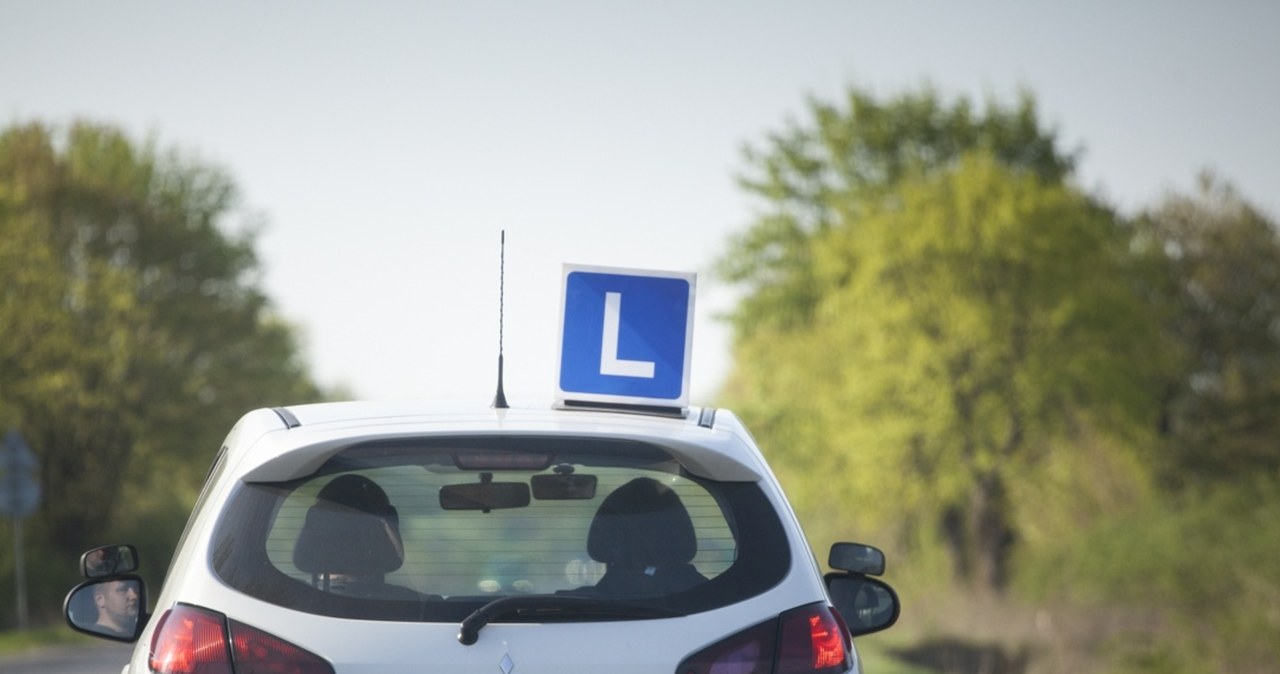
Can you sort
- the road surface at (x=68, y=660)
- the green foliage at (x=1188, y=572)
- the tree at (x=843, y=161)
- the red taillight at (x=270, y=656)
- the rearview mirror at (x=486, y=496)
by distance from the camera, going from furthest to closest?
the tree at (x=843, y=161) → the green foliage at (x=1188, y=572) → the road surface at (x=68, y=660) → the rearview mirror at (x=486, y=496) → the red taillight at (x=270, y=656)

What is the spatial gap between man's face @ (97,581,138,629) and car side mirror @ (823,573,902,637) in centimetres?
199

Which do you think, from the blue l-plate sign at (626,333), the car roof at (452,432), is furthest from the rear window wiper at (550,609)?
the blue l-plate sign at (626,333)

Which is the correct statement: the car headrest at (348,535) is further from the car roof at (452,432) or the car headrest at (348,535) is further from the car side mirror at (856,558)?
the car side mirror at (856,558)

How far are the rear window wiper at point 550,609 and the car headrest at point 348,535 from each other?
30 cm

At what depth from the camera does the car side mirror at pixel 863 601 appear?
5.47 metres

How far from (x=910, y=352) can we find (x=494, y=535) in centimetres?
4032

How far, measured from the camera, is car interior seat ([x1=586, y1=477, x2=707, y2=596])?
4.23 meters

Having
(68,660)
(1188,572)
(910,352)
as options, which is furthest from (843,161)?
(68,660)

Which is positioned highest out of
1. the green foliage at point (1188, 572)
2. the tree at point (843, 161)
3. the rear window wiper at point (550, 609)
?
the tree at point (843, 161)

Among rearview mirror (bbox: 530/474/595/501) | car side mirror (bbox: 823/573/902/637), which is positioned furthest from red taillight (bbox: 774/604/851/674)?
car side mirror (bbox: 823/573/902/637)

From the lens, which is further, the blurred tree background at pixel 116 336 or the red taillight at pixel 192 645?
the blurred tree background at pixel 116 336

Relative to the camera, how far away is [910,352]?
145 ft

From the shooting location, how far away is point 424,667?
4023 millimetres

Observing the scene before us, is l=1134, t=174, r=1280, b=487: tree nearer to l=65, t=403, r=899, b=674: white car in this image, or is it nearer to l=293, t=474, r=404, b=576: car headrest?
l=65, t=403, r=899, b=674: white car
